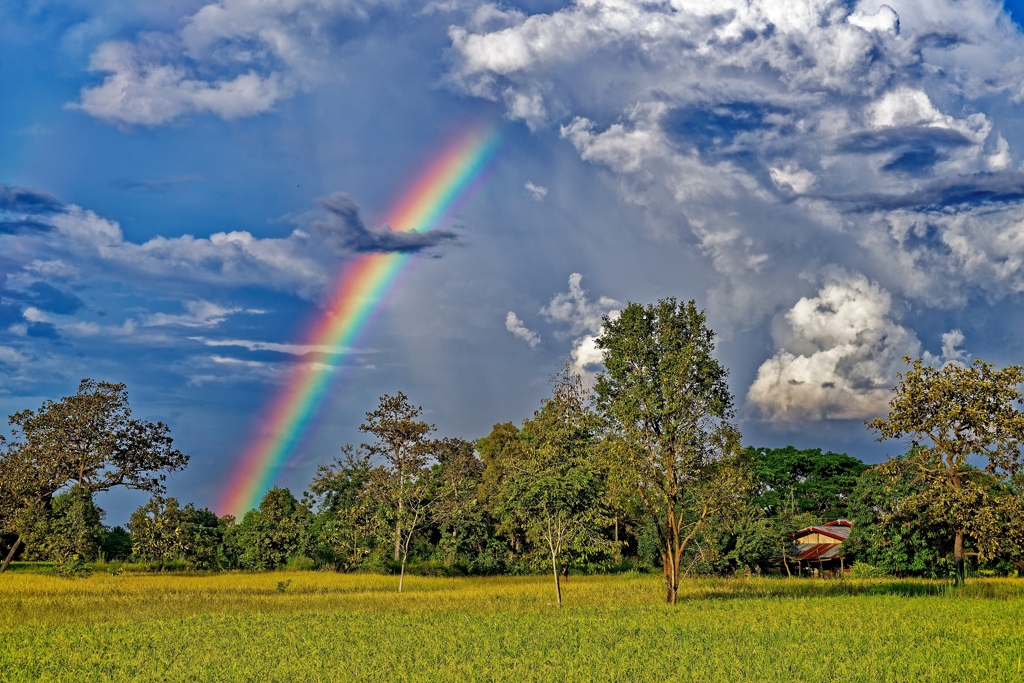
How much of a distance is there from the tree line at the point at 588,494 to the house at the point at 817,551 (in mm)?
1828

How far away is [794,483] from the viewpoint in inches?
3937

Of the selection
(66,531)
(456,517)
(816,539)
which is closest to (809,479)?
(816,539)

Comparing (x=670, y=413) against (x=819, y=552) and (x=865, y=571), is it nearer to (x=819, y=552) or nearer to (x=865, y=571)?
(x=865, y=571)

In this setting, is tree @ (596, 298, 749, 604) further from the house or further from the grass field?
the house

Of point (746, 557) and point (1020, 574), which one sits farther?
point (746, 557)

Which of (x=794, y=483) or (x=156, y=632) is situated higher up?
(x=794, y=483)

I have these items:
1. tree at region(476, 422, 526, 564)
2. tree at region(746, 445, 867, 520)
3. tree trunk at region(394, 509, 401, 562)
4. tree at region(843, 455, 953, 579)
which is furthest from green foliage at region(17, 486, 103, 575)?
tree at region(746, 445, 867, 520)

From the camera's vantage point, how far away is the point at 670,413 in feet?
111

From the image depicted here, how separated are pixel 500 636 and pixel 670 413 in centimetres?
1402

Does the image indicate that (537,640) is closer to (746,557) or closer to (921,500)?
(921,500)

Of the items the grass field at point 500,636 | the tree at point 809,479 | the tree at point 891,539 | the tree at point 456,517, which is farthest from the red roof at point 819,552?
the grass field at point 500,636

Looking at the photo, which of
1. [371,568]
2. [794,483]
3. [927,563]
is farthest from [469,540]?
[794,483]

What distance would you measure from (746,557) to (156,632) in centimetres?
4909

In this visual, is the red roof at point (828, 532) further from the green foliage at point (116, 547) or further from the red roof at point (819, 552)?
the green foliage at point (116, 547)
